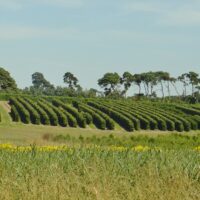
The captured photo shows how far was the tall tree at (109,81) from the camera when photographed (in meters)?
132

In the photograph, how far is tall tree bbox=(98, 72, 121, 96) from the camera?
433 feet

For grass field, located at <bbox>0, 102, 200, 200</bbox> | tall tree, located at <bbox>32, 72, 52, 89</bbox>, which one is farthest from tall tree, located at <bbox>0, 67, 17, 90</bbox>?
grass field, located at <bbox>0, 102, 200, 200</bbox>

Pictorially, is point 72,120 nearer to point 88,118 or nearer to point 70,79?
point 88,118

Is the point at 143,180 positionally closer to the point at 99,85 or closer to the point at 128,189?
the point at 128,189

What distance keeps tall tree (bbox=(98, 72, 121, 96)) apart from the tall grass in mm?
120397

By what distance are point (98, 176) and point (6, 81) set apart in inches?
4592

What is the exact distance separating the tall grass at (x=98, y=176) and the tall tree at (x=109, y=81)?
395 ft

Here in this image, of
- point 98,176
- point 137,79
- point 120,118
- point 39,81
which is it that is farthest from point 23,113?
point 39,81

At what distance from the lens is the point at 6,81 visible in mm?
123375

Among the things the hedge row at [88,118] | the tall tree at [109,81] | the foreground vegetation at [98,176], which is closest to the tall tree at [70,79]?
the tall tree at [109,81]

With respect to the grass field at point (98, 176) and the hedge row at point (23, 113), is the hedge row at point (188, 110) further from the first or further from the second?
the grass field at point (98, 176)

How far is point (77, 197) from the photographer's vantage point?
25.4ft

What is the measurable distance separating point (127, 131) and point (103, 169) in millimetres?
59739

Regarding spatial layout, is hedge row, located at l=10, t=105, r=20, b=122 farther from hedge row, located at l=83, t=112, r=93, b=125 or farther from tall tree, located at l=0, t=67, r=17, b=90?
tall tree, located at l=0, t=67, r=17, b=90
